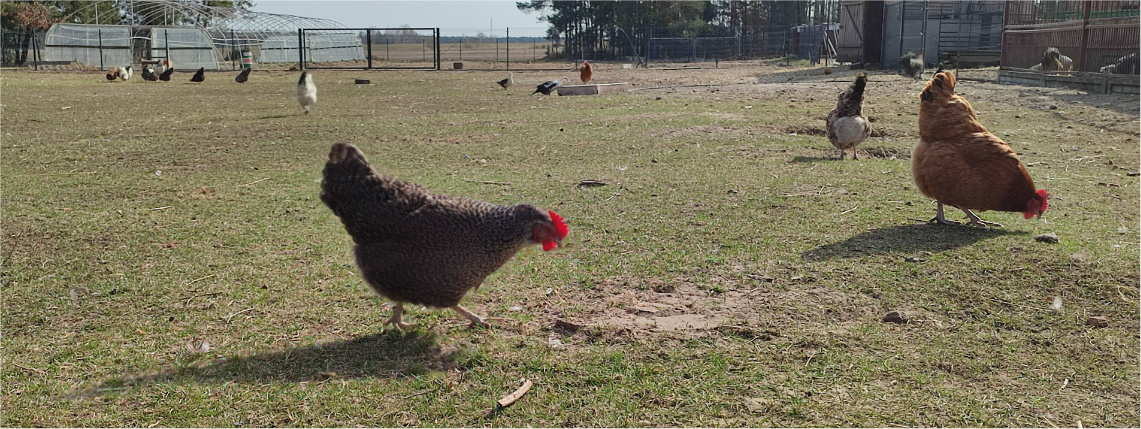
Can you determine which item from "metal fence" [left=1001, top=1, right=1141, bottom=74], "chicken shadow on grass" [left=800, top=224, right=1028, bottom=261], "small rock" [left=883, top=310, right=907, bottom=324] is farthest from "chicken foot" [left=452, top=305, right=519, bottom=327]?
"metal fence" [left=1001, top=1, right=1141, bottom=74]

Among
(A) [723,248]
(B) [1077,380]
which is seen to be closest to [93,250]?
(A) [723,248]

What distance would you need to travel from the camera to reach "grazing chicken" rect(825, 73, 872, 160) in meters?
8.66

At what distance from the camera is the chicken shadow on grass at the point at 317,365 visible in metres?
3.41

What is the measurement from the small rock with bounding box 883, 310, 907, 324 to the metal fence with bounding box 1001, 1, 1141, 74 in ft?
48.1

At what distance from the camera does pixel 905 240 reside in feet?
17.5

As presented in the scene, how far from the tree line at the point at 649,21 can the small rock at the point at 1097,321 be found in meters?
42.6

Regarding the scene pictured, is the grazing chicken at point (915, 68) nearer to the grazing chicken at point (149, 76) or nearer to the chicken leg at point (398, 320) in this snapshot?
the chicken leg at point (398, 320)

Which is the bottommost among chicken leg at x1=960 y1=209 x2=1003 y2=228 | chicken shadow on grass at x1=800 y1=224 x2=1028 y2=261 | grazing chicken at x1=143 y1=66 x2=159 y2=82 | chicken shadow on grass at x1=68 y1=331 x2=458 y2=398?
chicken shadow on grass at x1=68 y1=331 x2=458 y2=398

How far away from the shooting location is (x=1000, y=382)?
3332mm

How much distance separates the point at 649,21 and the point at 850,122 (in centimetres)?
3989

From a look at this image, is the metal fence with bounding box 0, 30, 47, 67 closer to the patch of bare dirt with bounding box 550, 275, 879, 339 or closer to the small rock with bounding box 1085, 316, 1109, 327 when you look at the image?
the patch of bare dirt with bounding box 550, 275, 879, 339

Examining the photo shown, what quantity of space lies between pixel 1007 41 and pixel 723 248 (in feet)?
68.0

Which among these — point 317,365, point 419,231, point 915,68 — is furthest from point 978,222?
point 915,68

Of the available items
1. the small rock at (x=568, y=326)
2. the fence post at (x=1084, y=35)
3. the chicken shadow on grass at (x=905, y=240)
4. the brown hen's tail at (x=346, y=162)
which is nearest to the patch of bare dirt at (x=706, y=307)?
the small rock at (x=568, y=326)
